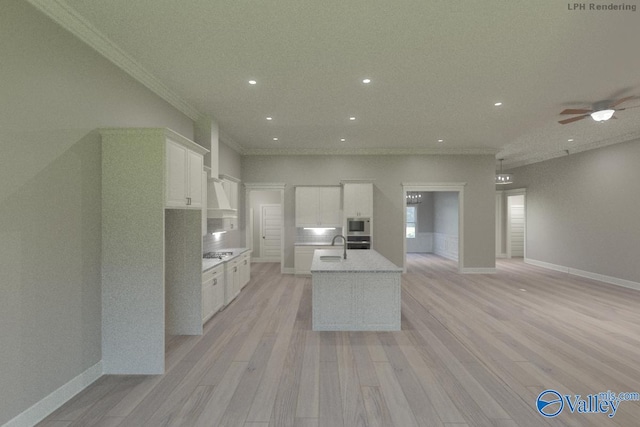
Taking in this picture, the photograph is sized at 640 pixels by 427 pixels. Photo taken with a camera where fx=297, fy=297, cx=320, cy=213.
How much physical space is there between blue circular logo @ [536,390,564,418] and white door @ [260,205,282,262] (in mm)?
8146

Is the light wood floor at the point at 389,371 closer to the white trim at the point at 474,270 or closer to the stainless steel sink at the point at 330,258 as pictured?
the stainless steel sink at the point at 330,258

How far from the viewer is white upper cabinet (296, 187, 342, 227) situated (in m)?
7.47

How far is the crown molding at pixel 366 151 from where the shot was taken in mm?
7516

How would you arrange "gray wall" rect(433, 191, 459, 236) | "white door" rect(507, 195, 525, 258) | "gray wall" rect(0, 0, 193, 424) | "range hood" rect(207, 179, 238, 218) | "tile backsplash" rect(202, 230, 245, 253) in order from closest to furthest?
1. "gray wall" rect(0, 0, 193, 424)
2. "range hood" rect(207, 179, 238, 218)
3. "tile backsplash" rect(202, 230, 245, 253)
4. "gray wall" rect(433, 191, 459, 236)
5. "white door" rect(507, 195, 525, 258)

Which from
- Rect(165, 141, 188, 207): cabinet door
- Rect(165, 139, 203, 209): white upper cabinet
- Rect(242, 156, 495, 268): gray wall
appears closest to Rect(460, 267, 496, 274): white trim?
Rect(242, 156, 495, 268): gray wall

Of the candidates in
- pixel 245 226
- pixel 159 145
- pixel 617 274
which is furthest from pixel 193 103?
pixel 617 274

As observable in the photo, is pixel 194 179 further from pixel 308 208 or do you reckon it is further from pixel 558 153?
pixel 558 153

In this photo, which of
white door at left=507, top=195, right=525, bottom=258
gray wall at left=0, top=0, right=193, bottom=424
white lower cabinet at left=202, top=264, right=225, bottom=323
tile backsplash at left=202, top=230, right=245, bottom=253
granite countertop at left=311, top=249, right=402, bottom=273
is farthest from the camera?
white door at left=507, top=195, right=525, bottom=258

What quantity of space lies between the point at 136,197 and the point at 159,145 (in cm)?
54

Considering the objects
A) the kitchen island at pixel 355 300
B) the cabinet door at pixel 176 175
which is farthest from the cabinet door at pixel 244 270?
the cabinet door at pixel 176 175

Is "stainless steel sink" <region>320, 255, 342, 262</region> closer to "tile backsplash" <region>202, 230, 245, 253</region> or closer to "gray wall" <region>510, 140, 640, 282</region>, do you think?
"tile backsplash" <region>202, 230, 245, 253</region>

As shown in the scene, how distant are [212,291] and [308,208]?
3.61 metres

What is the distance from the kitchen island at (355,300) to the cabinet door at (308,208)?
359 cm

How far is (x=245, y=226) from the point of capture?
759 cm
